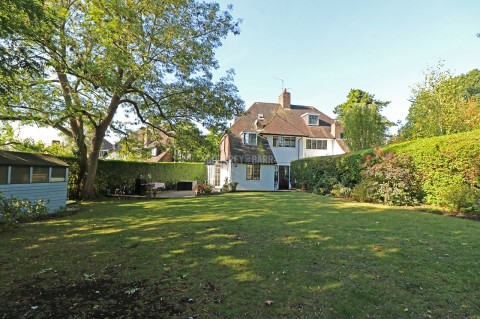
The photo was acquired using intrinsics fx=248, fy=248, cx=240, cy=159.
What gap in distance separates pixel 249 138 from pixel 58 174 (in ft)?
57.4

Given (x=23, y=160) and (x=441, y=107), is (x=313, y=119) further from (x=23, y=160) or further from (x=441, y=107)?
(x=23, y=160)

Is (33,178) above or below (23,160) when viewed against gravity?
below

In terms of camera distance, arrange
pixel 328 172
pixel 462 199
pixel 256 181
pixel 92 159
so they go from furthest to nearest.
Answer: pixel 256 181
pixel 328 172
pixel 92 159
pixel 462 199

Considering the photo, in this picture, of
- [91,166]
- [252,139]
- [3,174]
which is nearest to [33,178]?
[3,174]

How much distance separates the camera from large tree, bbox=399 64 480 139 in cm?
1925

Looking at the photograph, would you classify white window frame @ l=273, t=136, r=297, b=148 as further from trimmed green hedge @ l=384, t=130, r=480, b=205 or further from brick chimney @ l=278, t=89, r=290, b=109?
trimmed green hedge @ l=384, t=130, r=480, b=205

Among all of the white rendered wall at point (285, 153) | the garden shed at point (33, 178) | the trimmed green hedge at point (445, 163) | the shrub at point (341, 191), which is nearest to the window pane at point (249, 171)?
the white rendered wall at point (285, 153)

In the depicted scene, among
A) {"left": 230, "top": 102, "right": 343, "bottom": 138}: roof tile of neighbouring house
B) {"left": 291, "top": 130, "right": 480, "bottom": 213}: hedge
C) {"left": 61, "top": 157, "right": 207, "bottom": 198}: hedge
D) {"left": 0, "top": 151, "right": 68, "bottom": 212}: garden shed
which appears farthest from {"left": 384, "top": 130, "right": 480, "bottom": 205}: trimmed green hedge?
{"left": 61, "top": 157, "right": 207, "bottom": 198}: hedge

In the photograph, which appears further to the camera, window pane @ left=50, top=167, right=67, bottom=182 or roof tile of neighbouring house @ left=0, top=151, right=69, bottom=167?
window pane @ left=50, top=167, right=67, bottom=182

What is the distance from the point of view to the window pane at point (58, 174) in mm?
11555

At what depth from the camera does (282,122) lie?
27.9m

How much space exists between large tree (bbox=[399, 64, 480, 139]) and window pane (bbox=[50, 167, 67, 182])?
A: 85.4ft

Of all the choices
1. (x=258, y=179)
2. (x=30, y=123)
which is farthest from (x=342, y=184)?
(x=30, y=123)

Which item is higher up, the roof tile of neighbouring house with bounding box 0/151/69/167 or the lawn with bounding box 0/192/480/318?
the roof tile of neighbouring house with bounding box 0/151/69/167
